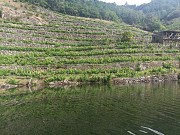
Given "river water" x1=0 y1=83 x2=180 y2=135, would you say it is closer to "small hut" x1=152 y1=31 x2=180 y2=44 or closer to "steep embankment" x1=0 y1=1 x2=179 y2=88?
"steep embankment" x1=0 y1=1 x2=179 y2=88

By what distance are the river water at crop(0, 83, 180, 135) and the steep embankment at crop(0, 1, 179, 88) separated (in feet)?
75.3

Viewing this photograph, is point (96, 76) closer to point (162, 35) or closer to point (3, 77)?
point (3, 77)

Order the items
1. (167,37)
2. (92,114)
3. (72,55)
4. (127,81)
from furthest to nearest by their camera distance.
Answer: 1. (167,37)
2. (72,55)
3. (127,81)
4. (92,114)

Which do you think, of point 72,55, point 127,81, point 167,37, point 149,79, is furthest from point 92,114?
point 167,37

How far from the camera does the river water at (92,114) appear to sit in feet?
94.7

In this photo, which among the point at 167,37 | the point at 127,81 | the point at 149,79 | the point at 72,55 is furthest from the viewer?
the point at 167,37

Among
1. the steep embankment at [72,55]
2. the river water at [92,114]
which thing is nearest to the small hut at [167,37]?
the steep embankment at [72,55]

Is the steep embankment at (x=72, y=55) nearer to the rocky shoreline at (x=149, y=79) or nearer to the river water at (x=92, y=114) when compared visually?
the rocky shoreline at (x=149, y=79)

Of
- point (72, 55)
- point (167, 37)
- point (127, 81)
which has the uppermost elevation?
point (167, 37)

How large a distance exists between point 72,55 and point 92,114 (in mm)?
50803

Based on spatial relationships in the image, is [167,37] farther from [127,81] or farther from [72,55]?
[127,81]

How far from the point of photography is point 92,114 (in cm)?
3572

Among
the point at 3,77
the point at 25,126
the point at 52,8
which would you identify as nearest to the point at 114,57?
the point at 3,77

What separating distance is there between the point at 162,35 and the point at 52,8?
3353 inches
